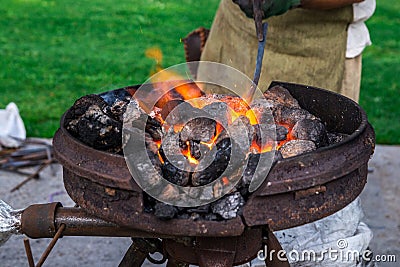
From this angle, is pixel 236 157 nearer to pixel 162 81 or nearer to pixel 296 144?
pixel 296 144

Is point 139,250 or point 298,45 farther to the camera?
point 298,45

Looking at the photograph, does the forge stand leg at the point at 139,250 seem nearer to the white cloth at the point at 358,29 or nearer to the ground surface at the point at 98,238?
the ground surface at the point at 98,238

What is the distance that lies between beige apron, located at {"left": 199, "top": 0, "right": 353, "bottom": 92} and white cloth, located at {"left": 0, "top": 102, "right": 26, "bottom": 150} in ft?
Answer: 5.33

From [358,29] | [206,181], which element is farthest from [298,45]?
[206,181]

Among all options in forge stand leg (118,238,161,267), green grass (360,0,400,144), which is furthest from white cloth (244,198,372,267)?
green grass (360,0,400,144)

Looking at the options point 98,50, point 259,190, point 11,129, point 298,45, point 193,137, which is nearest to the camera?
point 259,190

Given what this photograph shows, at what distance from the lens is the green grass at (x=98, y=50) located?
445 cm

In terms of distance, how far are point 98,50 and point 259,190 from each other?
458 centimetres

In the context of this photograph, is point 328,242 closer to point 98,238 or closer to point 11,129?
point 98,238

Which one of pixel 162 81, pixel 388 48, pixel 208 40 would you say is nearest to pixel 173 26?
pixel 388 48

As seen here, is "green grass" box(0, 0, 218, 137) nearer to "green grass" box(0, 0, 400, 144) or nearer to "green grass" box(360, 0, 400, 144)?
"green grass" box(0, 0, 400, 144)

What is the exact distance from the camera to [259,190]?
1402 mm

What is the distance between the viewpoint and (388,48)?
5.87m

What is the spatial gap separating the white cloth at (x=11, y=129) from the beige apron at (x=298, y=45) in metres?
1.62
